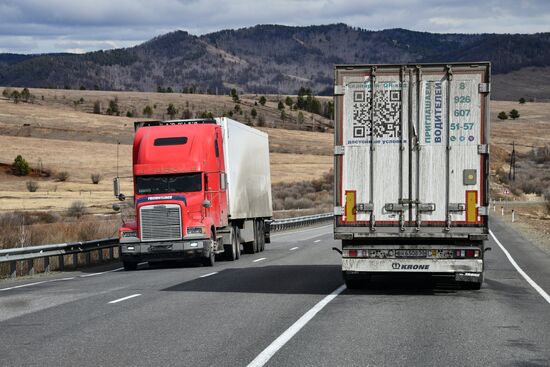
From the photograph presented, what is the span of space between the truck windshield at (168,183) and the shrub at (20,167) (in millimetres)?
69632

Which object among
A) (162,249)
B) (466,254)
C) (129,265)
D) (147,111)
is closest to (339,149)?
(466,254)

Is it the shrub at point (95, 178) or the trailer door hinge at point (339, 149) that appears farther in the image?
the shrub at point (95, 178)

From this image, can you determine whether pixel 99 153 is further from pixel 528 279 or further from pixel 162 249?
pixel 528 279

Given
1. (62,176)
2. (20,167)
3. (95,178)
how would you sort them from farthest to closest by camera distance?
(20,167) < (62,176) < (95,178)

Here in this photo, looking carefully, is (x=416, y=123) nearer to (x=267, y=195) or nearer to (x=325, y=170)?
(x=267, y=195)

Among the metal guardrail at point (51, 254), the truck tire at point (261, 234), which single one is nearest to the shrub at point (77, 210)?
the metal guardrail at point (51, 254)

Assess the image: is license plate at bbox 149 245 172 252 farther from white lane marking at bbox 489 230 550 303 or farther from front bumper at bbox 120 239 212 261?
white lane marking at bbox 489 230 550 303

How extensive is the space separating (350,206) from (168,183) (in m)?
10.6

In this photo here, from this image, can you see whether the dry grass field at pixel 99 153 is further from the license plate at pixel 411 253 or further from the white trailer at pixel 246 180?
the license plate at pixel 411 253

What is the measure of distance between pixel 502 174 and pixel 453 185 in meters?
114

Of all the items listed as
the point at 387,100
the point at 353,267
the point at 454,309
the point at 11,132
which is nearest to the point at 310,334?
the point at 454,309

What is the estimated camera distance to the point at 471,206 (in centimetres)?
1588

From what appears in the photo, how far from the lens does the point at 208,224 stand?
84.6 ft

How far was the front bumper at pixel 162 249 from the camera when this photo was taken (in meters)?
25.3
